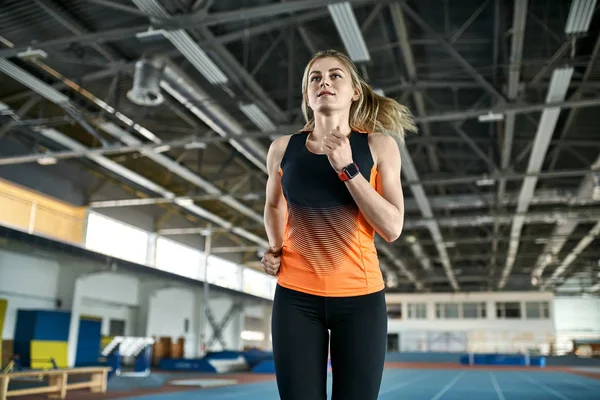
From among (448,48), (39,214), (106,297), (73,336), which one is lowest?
(73,336)

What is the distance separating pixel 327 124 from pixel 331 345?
0.77 meters

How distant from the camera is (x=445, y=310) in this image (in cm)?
4619

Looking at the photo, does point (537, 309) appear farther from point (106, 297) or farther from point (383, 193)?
point (383, 193)

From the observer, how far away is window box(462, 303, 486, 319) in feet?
148

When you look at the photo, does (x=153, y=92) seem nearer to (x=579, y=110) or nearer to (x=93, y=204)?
(x=579, y=110)

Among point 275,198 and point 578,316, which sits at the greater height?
point 578,316

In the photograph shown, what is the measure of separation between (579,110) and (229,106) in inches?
369

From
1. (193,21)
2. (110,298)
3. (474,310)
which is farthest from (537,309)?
(193,21)

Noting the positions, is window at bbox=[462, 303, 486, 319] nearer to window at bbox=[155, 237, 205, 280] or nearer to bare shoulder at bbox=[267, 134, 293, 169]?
window at bbox=[155, 237, 205, 280]

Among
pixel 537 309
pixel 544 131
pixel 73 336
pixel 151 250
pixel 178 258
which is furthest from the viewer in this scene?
pixel 537 309

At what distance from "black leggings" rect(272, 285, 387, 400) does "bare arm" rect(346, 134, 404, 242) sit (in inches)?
9.7

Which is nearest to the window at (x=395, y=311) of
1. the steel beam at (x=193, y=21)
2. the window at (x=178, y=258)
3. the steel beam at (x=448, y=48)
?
the window at (x=178, y=258)

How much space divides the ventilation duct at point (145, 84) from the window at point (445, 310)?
40303 millimetres

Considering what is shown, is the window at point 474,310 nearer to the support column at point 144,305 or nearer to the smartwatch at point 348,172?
the support column at point 144,305
